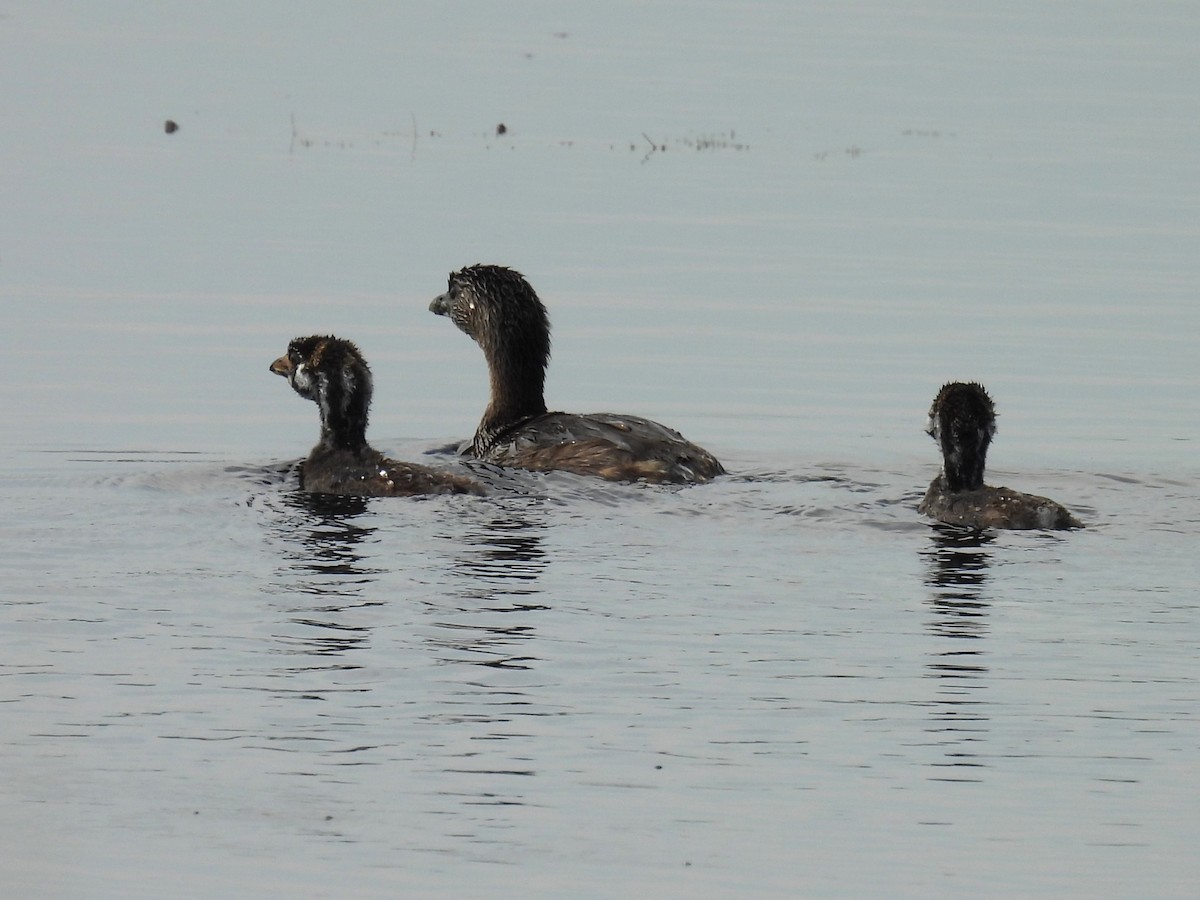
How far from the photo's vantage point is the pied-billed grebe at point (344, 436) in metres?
13.6

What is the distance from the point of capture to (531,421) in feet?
49.4

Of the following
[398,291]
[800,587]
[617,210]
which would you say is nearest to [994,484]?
[800,587]

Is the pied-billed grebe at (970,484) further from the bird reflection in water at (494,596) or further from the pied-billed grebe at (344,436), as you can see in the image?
the pied-billed grebe at (344,436)

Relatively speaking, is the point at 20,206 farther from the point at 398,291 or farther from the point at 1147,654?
the point at 1147,654

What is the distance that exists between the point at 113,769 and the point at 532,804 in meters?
1.45

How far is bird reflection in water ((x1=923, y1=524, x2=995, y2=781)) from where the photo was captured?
8766 mm

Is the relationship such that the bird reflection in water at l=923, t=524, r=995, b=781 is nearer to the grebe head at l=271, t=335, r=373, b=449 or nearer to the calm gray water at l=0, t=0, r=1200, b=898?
the calm gray water at l=0, t=0, r=1200, b=898

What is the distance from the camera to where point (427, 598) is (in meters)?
10.8

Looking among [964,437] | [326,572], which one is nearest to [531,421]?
[964,437]

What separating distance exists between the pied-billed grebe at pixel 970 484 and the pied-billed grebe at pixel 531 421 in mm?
1472

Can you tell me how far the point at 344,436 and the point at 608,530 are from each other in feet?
7.56

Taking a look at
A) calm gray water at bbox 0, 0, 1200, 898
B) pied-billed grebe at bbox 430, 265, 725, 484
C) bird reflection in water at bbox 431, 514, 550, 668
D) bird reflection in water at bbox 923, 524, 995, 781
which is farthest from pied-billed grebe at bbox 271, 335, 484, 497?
bird reflection in water at bbox 923, 524, 995, 781

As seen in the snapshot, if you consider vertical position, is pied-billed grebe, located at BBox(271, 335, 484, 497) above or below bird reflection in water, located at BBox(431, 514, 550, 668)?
above

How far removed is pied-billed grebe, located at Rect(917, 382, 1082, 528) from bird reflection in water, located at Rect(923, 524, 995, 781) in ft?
0.59
